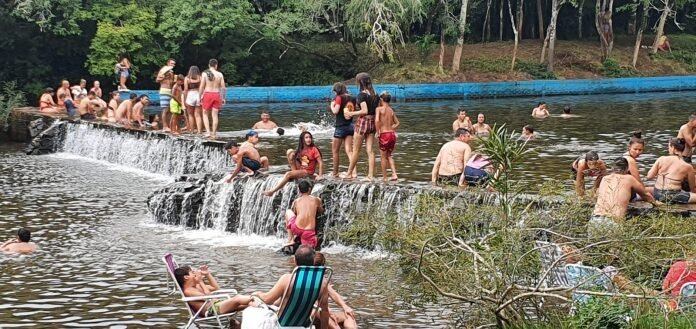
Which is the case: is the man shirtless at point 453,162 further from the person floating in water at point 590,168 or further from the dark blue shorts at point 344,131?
the person floating in water at point 590,168

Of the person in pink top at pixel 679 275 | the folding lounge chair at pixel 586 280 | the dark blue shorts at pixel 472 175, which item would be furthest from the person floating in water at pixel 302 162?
the person in pink top at pixel 679 275

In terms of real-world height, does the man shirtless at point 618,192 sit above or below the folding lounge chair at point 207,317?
above

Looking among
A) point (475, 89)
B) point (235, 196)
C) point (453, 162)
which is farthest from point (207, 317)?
point (475, 89)

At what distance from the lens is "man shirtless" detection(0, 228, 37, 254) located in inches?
598

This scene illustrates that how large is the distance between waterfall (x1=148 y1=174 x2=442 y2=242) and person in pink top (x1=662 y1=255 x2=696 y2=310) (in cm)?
601

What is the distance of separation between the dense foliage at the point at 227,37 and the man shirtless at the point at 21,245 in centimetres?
2573

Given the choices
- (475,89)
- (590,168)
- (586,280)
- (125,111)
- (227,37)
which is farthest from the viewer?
(227,37)

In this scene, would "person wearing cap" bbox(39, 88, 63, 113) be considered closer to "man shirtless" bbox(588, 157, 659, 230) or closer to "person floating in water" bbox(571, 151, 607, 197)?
"person floating in water" bbox(571, 151, 607, 197)

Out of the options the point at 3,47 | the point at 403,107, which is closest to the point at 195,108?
the point at 403,107

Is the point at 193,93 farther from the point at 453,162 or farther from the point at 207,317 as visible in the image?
the point at 207,317

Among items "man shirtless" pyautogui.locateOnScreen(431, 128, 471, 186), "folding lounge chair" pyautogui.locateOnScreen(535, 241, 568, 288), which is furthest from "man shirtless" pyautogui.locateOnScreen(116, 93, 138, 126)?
"folding lounge chair" pyautogui.locateOnScreen(535, 241, 568, 288)

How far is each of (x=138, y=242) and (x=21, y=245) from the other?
5.78ft

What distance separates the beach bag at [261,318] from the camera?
9.43 m

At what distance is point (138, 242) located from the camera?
15938mm
